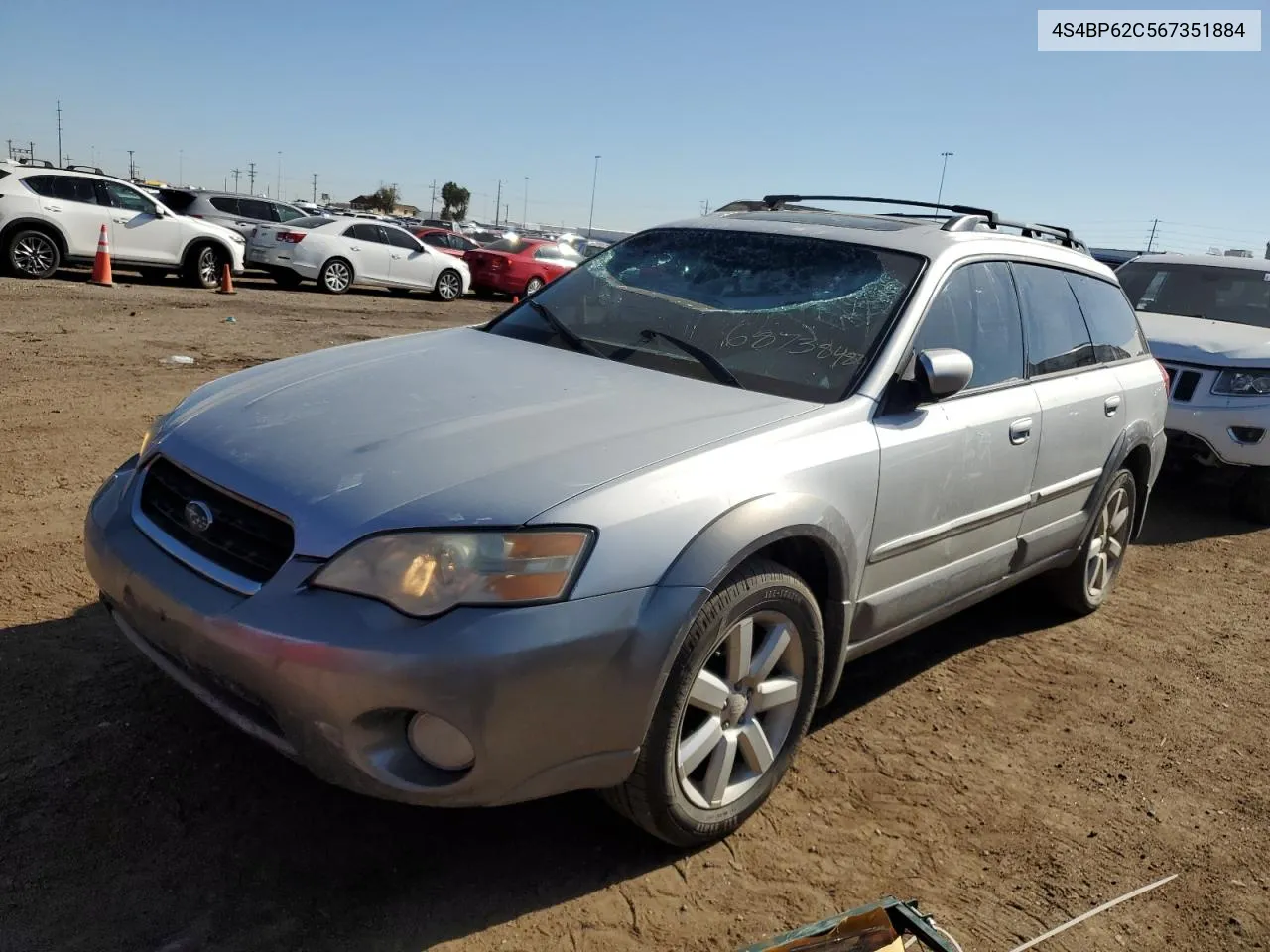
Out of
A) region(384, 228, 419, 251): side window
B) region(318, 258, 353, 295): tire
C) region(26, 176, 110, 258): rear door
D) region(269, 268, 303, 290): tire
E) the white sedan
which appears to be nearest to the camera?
region(26, 176, 110, 258): rear door

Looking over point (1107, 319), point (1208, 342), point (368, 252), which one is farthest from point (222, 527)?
point (368, 252)

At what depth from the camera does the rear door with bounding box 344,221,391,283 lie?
18.0 meters

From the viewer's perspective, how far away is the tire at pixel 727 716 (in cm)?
253

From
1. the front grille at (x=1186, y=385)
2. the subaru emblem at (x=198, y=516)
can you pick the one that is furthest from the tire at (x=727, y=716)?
the front grille at (x=1186, y=385)

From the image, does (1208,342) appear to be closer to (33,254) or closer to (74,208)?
(74,208)

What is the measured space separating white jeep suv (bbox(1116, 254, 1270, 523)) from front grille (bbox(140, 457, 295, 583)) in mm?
6417

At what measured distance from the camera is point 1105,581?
5039 mm

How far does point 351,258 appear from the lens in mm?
17938

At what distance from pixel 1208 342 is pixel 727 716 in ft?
19.7

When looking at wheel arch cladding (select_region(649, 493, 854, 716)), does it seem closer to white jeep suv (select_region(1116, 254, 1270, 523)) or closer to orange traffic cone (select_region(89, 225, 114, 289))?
white jeep suv (select_region(1116, 254, 1270, 523))

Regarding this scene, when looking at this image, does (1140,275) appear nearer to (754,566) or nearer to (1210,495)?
(1210,495)

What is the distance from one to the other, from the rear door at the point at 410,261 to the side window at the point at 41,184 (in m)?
5.75

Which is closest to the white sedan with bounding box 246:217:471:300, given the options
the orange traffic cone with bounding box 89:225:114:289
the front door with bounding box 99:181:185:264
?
the front door with bounding box 99:181:185:264

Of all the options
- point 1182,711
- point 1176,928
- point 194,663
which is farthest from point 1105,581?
point 194,663
